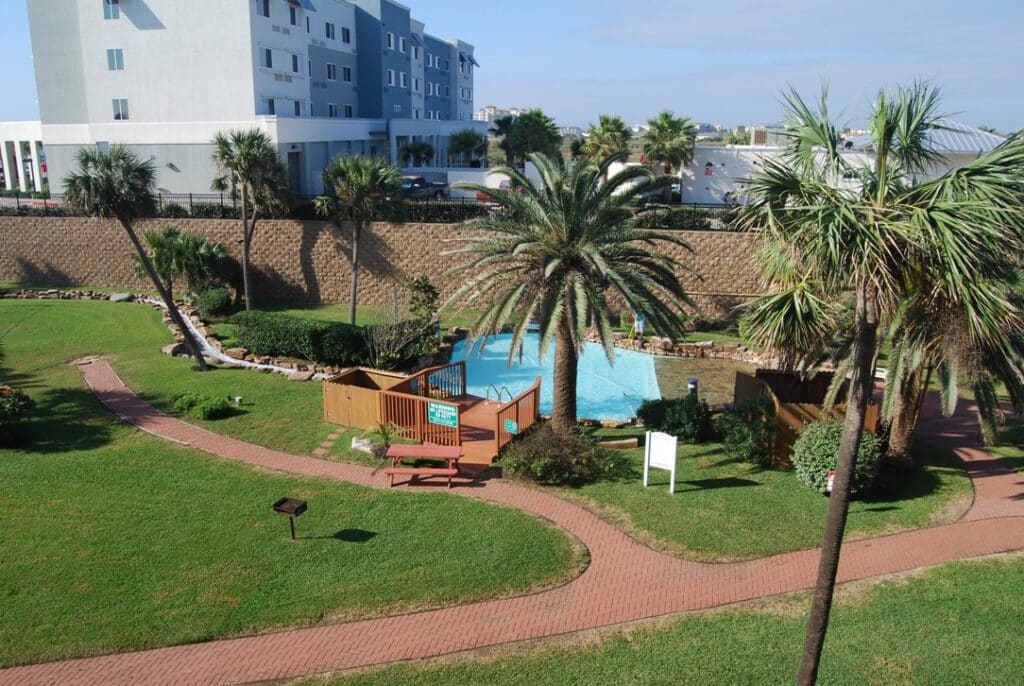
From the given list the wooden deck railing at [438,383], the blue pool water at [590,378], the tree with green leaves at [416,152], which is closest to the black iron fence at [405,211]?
the blue pool water at [590,378]

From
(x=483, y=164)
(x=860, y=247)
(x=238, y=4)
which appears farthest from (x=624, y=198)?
(x=483, y=164)

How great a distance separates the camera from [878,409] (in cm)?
1672

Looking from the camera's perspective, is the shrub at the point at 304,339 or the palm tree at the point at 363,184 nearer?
the shrub at the point at 304,339

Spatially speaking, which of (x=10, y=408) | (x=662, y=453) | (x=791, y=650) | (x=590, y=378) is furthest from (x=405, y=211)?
(x=791, y=650)

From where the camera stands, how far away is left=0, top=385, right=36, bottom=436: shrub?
55.7ft

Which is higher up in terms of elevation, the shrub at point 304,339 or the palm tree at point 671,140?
the palm tree at point 671,140

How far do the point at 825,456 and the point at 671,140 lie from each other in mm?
27318

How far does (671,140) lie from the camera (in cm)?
3922

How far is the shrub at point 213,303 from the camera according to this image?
3047cm

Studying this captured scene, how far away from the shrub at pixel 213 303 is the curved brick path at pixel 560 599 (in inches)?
625

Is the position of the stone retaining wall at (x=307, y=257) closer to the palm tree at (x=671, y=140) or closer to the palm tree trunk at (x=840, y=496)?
the palm tree at (x=671, y=140)

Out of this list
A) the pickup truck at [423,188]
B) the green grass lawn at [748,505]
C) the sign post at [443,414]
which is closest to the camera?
the green grass lawn at [748,505]

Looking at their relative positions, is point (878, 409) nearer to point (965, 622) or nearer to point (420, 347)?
point (965, 622)

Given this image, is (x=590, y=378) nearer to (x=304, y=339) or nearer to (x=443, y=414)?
(x=443, y=414)
